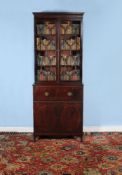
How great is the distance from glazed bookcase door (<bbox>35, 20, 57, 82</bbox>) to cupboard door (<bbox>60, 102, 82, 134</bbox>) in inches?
19.3

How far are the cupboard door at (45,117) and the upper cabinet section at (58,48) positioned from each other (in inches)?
14.8

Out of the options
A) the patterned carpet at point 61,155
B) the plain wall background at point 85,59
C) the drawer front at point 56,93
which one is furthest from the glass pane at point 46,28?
the patterned carpet at point 61,155

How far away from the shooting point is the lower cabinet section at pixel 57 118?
4.12m

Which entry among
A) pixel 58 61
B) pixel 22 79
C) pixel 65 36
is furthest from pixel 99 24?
pixel 22 79

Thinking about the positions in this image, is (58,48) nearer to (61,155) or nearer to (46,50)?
(46,50)

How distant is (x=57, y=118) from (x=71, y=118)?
211 millimetres

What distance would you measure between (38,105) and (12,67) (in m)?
0.84

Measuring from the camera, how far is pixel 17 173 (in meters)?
3.11

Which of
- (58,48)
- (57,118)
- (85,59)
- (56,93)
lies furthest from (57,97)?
(85,59)

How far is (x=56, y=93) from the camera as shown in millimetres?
4102

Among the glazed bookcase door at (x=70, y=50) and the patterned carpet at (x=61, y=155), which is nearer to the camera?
the patterned carpet at (x=61, y=155)

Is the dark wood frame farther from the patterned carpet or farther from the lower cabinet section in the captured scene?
the patterned carpet

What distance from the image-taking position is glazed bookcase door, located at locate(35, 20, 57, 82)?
4148 mm

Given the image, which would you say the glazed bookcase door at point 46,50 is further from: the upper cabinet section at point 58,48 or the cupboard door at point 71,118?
the cupboard door at point 71,118
